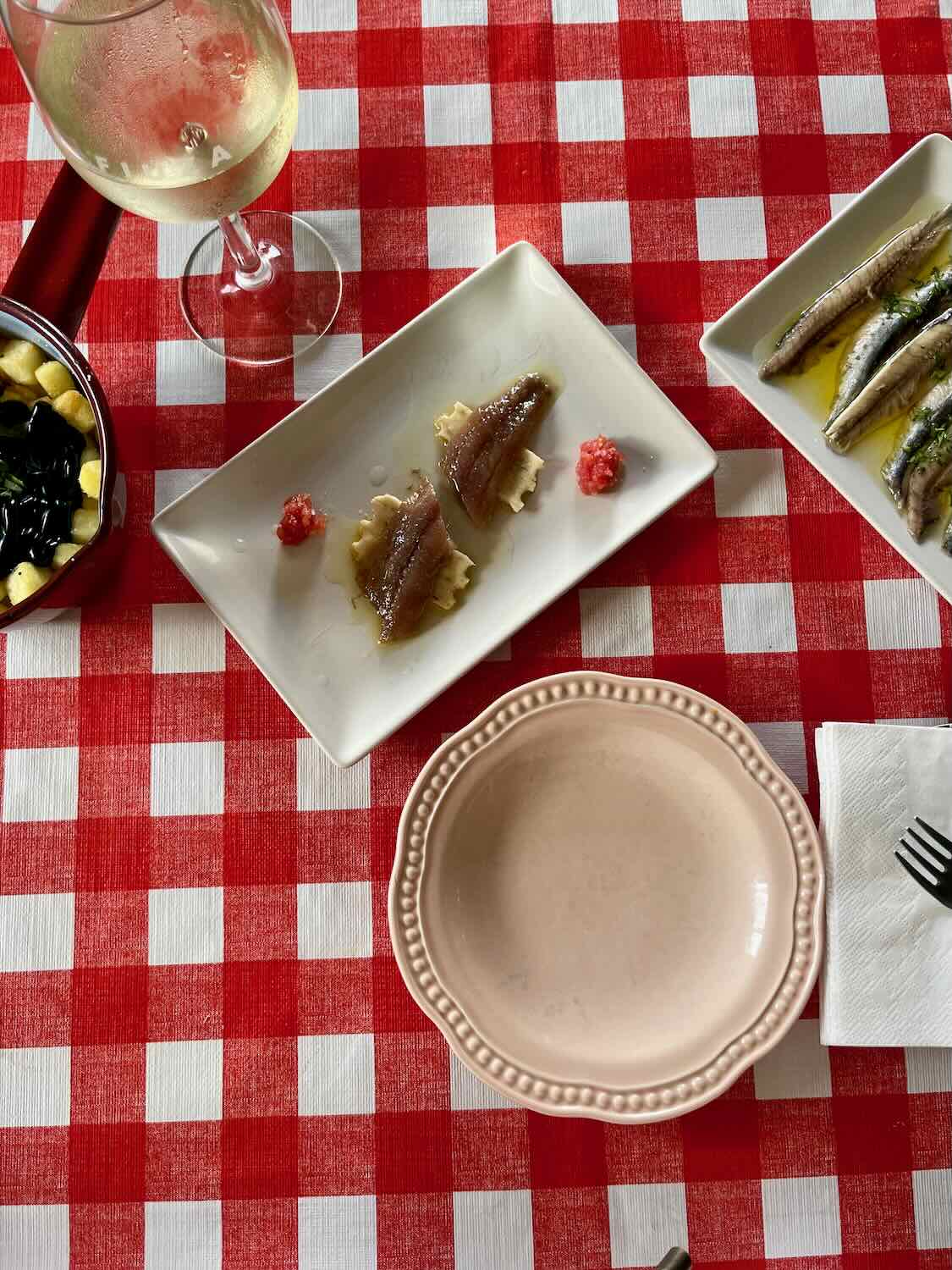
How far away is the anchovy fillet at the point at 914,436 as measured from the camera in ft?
4.35

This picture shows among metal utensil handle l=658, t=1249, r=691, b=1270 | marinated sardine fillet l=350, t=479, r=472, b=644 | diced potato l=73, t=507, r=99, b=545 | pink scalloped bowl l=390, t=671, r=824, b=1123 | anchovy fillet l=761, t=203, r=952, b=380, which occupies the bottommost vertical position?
metal utensil handle l=658, t=1249, r=691, b=1270

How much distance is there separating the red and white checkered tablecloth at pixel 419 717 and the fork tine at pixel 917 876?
14cm

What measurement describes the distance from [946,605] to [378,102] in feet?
3.26

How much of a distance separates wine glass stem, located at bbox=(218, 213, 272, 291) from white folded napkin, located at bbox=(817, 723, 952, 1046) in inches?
35.7

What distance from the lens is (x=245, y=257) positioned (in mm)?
1348

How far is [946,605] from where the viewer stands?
4.50 feet

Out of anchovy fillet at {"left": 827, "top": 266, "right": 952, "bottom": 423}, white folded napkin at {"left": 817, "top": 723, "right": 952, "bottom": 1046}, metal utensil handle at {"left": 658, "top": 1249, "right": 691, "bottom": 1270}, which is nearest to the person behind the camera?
metal utensil handle at {"left": 658, "top": 1249, "right": 691, "bottom": 1270}

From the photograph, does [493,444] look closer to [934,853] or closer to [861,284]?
[861,284]

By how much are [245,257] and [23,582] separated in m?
0.49

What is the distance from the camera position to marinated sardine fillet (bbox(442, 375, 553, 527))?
1334 millimetres

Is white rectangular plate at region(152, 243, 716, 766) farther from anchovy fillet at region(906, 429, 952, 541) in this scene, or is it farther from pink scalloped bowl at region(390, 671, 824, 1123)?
anchovy fillet at region(906, 429, 952, 541)

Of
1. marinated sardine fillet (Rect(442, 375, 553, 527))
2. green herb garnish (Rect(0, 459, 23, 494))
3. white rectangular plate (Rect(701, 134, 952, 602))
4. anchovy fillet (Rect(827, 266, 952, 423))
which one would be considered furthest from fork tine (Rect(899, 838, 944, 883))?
green herb garnish (Rect(0, 459, 23, 494))

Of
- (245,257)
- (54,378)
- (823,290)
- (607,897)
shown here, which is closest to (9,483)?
(54,378)

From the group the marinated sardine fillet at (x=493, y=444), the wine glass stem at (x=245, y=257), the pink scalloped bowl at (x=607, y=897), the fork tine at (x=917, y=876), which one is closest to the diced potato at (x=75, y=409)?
the wine glass stem at (x=245, y=257)
